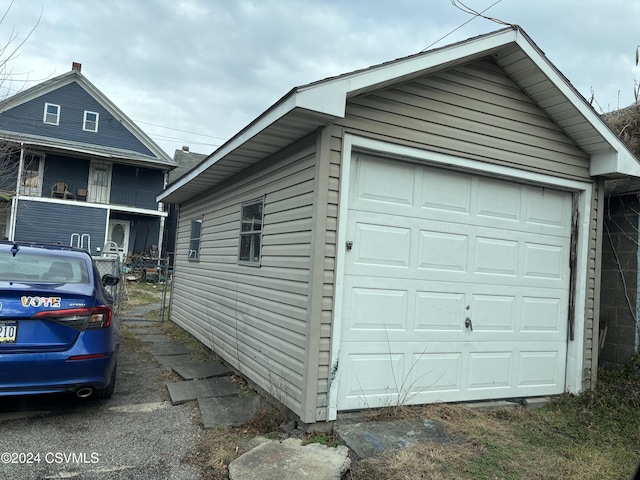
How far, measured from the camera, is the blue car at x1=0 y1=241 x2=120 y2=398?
11.1ft

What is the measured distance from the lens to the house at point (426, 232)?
3.84 meters

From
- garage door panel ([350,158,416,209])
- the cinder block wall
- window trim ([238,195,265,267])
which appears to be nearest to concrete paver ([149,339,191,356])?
window trim ([238,195,265,267])

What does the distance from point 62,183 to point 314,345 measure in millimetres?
19554

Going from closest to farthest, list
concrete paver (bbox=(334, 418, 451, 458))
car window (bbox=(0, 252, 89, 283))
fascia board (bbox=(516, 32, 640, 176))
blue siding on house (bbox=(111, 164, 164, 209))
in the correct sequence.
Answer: concrete paver (bbox=(334, 418, 451, 458)) < car window (bbox=(0, 252, 89, 283)) < fascia board (bbox=(516, 32, 640, 176)) < blue siding on house (bbox=(111, 164, 164, 209))

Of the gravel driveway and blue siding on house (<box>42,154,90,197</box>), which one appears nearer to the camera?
the gravel driveway

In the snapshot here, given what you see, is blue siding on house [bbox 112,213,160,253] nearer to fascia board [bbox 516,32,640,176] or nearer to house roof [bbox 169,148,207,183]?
house roof [bbox 169,148,207,183]

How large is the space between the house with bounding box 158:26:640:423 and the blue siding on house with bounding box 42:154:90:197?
56.1 ft

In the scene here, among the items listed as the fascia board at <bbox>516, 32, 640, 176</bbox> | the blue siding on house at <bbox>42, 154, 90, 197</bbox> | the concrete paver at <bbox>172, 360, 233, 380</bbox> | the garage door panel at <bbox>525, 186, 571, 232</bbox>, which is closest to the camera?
the fascia board at <bbox>516, 32, 640, 176</bbox>

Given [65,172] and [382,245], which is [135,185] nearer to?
[65,172]

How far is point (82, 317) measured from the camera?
144 inches

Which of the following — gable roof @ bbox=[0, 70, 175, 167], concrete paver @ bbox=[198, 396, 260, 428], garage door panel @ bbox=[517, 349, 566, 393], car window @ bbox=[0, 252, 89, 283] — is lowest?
concrete paver @ bbox=[198, 396, 260, 428]

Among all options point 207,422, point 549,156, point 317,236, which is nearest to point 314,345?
point 317,236

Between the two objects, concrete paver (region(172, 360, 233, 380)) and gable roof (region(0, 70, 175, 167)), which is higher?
gable roof (region(0, 70, 175, 167))

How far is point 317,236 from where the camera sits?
12.3 feet
